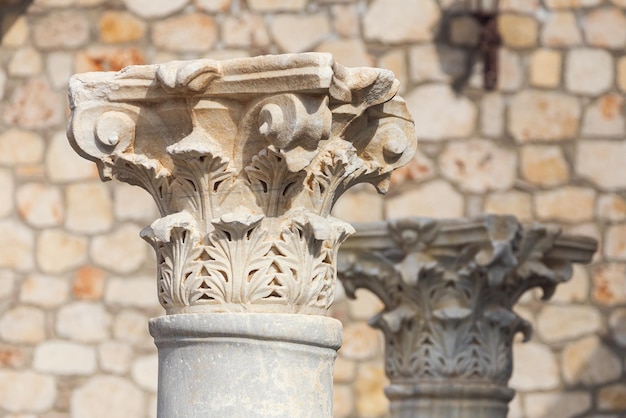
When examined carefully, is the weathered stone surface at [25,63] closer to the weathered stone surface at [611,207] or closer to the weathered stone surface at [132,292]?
the weathered stone surface at [132,292]

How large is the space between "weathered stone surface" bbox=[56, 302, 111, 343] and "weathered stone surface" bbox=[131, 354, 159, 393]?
305mm

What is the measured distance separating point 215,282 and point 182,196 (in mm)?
304

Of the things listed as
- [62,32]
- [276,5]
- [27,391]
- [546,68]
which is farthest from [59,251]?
[546,68]

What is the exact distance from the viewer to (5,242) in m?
10.3

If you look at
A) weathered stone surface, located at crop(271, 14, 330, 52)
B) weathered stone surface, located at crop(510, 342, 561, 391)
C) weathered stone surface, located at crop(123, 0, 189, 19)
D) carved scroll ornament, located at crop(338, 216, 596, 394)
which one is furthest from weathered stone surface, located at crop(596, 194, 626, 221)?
weathered stone surface, located at crop(123, 0, 189, 19)

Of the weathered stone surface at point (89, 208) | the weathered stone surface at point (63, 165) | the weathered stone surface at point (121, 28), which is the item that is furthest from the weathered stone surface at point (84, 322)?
the weathered stone surface at point (121, 28)

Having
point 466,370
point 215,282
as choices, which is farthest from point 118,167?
point 466,370

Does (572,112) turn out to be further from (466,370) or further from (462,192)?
(466,370)

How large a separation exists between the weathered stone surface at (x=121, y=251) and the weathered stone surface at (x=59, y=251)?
0.10 m

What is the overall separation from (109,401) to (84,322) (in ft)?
1.93

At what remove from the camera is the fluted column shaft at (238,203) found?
13.4ft

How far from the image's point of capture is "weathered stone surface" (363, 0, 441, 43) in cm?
1024

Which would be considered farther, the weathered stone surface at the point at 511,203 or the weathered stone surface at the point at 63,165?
the weathered stone surface at the point at 63,165

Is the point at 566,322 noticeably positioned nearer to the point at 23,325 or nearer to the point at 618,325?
the point at 618,325
